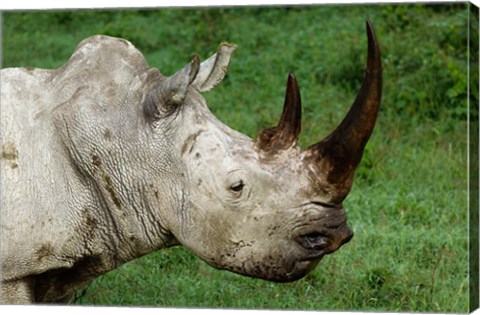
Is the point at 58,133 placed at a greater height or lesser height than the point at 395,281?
greater

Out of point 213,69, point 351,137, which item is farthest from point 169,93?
point 351,137

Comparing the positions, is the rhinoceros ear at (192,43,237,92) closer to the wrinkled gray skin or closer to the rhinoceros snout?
the wrinkled gray skin

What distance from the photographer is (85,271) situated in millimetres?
4961

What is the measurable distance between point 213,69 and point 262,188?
0.55m

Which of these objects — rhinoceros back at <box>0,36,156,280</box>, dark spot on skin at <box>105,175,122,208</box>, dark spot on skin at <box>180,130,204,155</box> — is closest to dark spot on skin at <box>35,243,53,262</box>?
rhinoceros back at <box>0,36,156,280</box>

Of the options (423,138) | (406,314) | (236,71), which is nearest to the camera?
(406,314)

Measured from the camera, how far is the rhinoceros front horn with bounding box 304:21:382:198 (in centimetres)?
448

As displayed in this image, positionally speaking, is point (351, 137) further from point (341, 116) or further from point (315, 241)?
point (341, 116)

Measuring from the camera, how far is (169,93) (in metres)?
4.65

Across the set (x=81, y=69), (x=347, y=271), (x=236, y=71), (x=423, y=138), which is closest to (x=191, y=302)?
(x=347, y=271)

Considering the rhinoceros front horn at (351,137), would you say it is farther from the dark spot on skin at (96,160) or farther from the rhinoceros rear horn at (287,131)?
the dark spot on skin at (96,160)

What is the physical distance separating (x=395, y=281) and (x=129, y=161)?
2062mm

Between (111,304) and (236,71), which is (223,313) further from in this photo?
(236,71)

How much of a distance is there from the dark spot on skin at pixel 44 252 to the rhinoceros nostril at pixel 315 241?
3.02 feet
